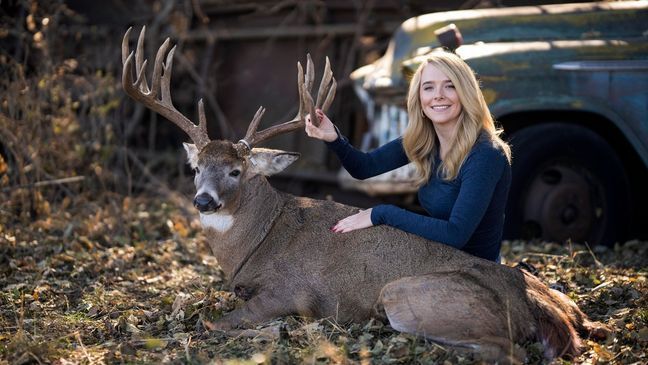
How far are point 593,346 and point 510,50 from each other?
10.9 ft

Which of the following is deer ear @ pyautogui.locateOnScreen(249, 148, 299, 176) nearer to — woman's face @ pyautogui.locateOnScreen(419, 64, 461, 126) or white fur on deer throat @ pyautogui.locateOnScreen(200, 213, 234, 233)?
white fur on deer throat @ pyautogui.locateOnScreen(200, 213, 234, 233)

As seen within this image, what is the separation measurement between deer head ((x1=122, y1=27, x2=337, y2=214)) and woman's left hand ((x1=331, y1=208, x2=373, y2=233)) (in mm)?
777

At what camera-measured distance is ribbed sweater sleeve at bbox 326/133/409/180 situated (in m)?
5.66

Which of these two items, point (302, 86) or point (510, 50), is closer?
point (302, 86)

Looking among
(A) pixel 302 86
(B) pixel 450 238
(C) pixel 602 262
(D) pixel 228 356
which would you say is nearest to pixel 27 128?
(A) pixel 302 86

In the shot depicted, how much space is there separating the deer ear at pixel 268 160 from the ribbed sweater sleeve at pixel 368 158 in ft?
1.25

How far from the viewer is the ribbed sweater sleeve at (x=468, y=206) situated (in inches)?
188

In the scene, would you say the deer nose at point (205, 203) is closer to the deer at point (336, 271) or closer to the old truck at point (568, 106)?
the deer at point (336, 271)

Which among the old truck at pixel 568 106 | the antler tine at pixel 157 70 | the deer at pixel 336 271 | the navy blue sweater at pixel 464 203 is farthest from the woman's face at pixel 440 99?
the antler tine at pixel 157 70

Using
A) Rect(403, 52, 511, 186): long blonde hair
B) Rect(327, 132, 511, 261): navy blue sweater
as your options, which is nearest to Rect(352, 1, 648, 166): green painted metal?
Rect(403, 52, 511, 186): long blonde hair

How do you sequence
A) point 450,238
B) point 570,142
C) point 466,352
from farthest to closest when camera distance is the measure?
point 570,142 < point 450,238 < point 466,352

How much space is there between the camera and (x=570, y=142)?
713cm

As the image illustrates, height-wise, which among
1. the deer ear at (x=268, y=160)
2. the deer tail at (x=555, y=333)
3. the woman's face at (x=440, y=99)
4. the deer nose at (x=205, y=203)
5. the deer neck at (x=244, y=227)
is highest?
the woman's face at (x=440, y=99)

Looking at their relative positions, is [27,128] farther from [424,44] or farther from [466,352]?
[466,352]
